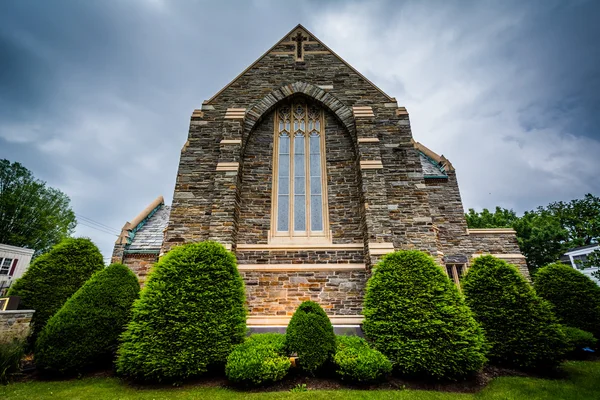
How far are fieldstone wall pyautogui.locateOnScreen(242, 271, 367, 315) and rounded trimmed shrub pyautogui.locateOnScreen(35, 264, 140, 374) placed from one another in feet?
10.5

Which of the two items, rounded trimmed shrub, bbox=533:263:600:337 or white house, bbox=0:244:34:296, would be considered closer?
rounded trimmed shrub, bbox=533:263:600:337

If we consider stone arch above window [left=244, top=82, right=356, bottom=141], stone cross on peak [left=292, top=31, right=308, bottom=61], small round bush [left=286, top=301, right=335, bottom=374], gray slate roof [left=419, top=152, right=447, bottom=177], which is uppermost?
stone cross on peak [left=292, top=31, right=308, bottom=61]

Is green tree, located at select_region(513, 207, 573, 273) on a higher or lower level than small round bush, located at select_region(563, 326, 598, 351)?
higher

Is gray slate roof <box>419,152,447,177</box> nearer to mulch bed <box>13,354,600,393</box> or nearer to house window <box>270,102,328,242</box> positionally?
house window <box>270,102,328,242</box>

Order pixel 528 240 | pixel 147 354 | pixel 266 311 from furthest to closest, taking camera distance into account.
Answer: pixel 528 240 < pixel 266 311 < pixel 147 354

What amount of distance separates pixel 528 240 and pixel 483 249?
1757cm

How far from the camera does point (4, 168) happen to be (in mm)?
26844

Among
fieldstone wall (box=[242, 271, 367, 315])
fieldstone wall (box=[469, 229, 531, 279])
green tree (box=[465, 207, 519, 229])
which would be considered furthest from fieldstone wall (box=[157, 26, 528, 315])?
green tree (box=[465, 207, 519, 229])

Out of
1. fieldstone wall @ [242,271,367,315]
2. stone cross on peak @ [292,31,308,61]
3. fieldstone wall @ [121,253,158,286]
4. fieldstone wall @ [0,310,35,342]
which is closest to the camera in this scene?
fieldstone wall @ [0,310,35,342]

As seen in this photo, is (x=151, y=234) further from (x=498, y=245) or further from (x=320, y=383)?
(x=498, y=245)

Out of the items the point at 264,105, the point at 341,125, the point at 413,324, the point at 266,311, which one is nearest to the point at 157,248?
the point at 266,311

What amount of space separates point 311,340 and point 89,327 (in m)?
4.63

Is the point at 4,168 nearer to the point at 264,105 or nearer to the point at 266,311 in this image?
the point at 264,105

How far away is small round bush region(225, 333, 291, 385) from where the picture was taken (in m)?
4.58
